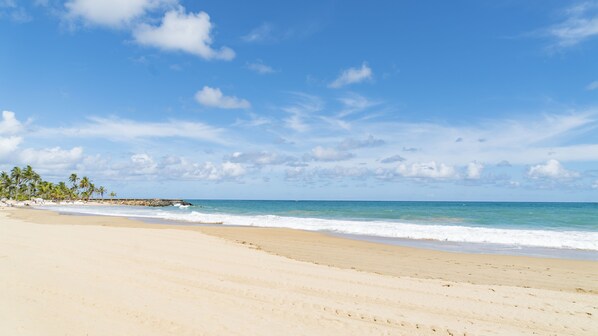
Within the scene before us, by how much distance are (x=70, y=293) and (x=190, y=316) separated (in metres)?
2.87

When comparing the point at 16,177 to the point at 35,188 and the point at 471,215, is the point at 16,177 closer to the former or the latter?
the point at 35,188

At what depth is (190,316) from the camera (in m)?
6.15

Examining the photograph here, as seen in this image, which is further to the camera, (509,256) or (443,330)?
(509,256)

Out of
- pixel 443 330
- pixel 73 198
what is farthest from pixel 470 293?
pixel 73 198

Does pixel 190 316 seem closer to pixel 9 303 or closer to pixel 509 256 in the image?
pixel 9 303

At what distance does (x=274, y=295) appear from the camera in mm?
7641

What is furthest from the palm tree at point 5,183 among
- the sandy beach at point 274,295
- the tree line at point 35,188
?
the sandy beach at point 274,295

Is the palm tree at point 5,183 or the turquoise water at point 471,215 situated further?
the palm tree at point 5,183

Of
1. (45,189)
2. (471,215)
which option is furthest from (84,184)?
(471,215)

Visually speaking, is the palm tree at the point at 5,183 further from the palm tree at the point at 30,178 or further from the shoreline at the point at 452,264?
the shoreline at the point at 452,264

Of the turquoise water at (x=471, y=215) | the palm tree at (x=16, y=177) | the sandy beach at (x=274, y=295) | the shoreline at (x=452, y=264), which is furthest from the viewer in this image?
the palm tree at (x=16, y=177)

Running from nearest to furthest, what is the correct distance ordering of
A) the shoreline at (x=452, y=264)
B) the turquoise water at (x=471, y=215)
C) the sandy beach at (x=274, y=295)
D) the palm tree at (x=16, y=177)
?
the sandy beach at (x=274, y=295)
the shoreline at (x=452, y=264)
the turquoise water at (x=471, y=215)
the palm tree at (x=16, y=177)

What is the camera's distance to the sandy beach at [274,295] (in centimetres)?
590

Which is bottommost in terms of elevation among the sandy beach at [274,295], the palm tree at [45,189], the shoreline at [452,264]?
the shoreline at [452,264]
